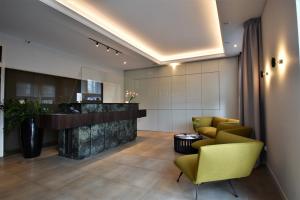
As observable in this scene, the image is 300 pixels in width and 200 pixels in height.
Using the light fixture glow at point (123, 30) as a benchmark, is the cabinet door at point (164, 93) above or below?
below

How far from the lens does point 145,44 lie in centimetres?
547

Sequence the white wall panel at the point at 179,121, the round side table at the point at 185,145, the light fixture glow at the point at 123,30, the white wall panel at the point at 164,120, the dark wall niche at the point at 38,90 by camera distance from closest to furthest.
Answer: the light fixture glow at the point at 123,30, the round side table at the point at 185,145, the dark wall niche at the point at 38,90, the white wall panel at the point at 179,121, the white wall panel at the point at 164,120

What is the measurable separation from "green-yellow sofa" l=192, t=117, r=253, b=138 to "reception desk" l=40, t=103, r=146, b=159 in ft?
8.02

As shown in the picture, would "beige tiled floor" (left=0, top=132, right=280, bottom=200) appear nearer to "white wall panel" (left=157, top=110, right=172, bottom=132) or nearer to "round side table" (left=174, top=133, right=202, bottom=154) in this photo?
"round side table" (left=174, top=133, right=202, bottom=154)

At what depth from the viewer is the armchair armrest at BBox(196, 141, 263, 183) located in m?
1.96

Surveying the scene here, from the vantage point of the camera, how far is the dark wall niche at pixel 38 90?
4242 mm

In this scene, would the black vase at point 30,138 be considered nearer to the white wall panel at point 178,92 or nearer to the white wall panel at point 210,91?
the white wall panel at point 178,92

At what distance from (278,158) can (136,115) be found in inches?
159

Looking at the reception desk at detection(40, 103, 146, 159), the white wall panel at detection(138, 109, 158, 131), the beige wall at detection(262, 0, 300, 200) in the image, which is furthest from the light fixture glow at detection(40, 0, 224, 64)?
the white wall panel at detection(138, 109, 158, 131)

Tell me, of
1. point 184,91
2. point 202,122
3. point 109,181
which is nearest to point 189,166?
point 109,181

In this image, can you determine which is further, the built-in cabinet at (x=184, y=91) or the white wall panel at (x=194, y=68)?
the white wall panel at (x=194, y=68)

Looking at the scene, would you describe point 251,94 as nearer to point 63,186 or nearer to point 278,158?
point 278,158

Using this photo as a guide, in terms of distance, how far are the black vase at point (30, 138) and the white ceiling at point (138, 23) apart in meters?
2.14

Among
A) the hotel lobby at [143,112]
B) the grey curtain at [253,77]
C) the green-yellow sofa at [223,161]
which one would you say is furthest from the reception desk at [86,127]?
the grey curtain at [253,77]
